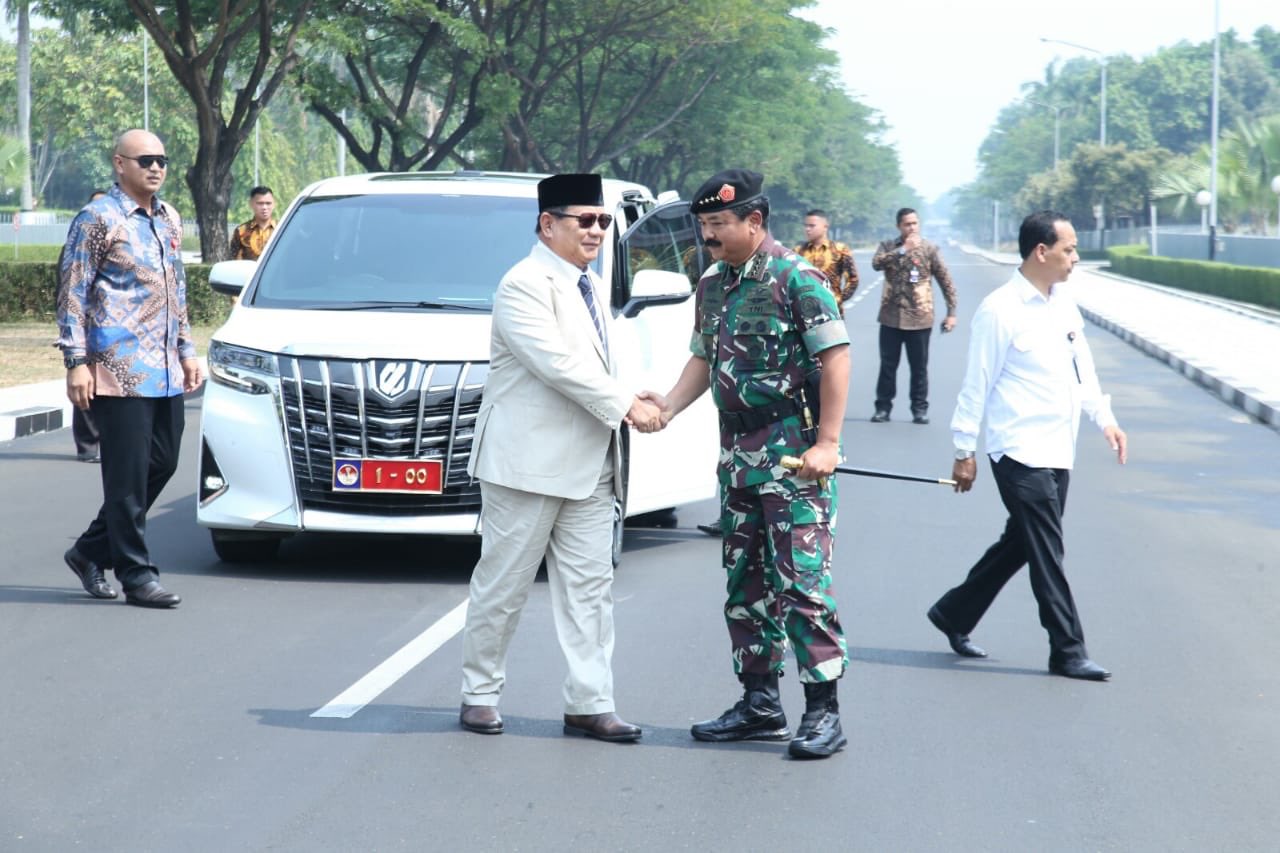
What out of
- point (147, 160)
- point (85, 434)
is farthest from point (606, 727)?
point (85, 434)

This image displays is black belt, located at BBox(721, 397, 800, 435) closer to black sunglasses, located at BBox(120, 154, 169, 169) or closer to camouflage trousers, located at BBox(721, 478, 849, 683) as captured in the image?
camouflage trousers, located at BBox(721, 478, 849, 683)

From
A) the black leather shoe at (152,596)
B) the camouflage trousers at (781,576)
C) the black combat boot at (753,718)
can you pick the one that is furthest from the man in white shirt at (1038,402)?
the black leather shoe at (152,596)

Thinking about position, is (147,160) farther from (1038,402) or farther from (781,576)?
(1038,402)

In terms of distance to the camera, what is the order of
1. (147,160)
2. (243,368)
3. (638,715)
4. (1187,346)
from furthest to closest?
(1187,346) < (243,368) < (147,160) < (638,715)

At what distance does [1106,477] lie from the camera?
12.6 metres

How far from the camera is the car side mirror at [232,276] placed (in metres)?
9.01

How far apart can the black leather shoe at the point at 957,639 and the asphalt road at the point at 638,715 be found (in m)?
0.08

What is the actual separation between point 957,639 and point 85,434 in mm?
7474

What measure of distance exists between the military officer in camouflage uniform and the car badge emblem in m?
2.50

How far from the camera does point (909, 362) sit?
1562 centimetres

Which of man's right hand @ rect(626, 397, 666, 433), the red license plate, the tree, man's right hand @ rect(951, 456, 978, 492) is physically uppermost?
the tree

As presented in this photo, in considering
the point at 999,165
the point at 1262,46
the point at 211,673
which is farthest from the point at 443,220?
the point at 999,165

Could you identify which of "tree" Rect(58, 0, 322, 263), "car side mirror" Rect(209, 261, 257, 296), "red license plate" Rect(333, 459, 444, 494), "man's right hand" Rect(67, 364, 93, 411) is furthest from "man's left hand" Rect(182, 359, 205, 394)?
"tree" Rect(58, 0, 322, 263)

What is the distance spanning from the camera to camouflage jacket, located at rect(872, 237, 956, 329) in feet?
49.3
